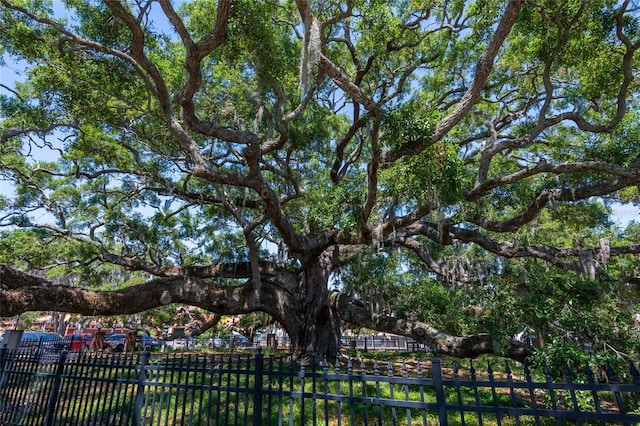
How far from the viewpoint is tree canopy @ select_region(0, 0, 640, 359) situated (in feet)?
20.1

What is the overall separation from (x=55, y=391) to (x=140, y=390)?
1.71 m

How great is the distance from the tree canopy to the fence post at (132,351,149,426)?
3.16m

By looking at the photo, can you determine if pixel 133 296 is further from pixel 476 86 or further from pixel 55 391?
pixel 476 86

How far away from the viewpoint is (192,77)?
5.59 m

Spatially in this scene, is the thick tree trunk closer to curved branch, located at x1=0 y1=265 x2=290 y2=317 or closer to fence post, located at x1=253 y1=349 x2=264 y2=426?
curved branch, located at x1=0 y1=265 x2=290 y2=317

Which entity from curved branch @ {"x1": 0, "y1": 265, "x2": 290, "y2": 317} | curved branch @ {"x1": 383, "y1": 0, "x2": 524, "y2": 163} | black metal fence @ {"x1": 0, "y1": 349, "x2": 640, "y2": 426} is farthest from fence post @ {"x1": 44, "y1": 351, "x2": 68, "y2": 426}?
curved branch @ {"x1": 383, "y1": 0, "x2": 524, "y2": 163}

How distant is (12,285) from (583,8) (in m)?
12.4

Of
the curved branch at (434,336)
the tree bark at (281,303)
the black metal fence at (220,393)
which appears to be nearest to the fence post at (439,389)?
the black metal fence at (220,393)

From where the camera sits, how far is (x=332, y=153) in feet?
38.6

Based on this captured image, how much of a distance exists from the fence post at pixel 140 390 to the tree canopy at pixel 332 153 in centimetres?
316

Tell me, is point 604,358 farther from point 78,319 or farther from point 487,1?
point 78,319

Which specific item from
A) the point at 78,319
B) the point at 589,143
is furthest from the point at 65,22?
the point at 78,319

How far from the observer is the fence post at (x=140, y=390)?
413 cm

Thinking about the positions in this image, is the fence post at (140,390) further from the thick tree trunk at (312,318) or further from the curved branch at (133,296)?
the thick tree trunk at (312,318)
